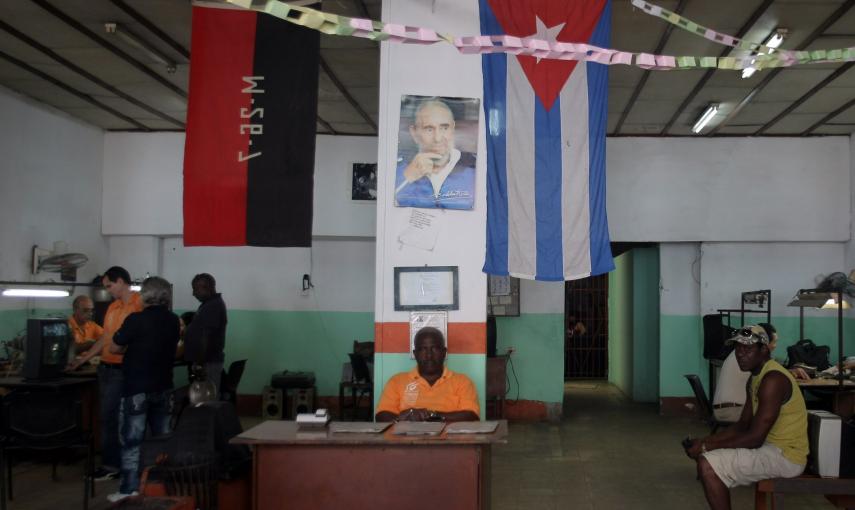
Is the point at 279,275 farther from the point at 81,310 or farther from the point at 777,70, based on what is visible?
the point at 777,70

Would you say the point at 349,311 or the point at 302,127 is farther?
the point at 349,311

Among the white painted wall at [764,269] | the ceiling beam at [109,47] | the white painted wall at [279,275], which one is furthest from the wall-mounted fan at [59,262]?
the white painted wall at [764,269]

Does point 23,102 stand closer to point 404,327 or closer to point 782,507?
point 404,327

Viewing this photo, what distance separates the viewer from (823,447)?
16.4 ft

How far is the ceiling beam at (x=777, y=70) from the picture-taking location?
619 cm

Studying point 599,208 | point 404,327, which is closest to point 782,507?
point 599,208

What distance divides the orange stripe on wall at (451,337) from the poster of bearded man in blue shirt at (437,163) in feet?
2.65

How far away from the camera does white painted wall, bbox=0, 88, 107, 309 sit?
8.45m

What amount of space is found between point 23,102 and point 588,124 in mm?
6626

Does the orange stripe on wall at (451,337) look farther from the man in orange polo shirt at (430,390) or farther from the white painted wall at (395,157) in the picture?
the man in orange polo shirt at (430,390)

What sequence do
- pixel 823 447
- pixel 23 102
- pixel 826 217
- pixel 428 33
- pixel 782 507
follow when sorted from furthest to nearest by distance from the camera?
pixel 826 217, pixel 23 102, pixel 782 507, pixel 823 447, pixel 428 33

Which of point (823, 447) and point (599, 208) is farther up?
point (599, 208)

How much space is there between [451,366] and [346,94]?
14.2ft

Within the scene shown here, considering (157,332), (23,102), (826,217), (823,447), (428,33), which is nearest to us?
(428,33)
